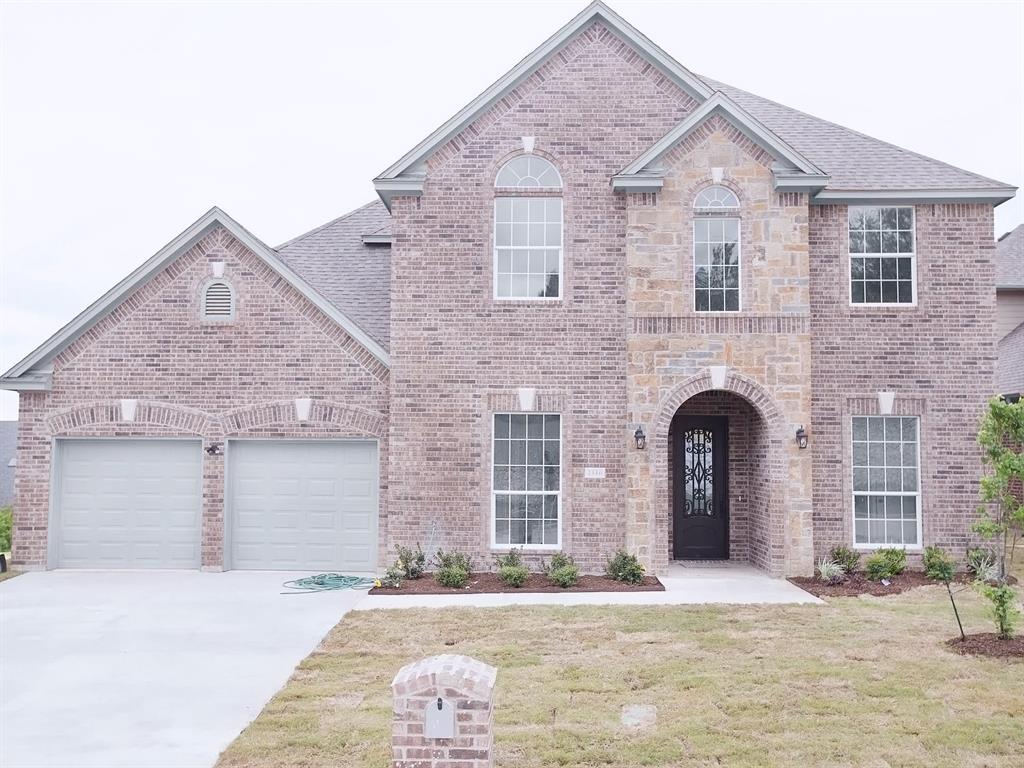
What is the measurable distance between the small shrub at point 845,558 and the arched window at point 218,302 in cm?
1073

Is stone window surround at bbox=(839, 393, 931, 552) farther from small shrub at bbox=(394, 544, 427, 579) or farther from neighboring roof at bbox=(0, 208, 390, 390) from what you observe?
neighboring roof at bbox=(0, 208, 390, 390)

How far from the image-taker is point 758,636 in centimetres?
907

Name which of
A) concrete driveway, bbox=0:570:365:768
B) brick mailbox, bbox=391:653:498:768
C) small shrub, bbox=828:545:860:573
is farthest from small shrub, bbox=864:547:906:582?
brick mailbox, bbox=391:653:498:768

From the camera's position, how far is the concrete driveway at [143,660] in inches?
247

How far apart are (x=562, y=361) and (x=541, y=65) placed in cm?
495

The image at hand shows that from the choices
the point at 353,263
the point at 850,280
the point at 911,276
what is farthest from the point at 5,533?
the point at 911,276

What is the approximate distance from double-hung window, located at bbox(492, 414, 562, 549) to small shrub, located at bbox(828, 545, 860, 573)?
4436mm

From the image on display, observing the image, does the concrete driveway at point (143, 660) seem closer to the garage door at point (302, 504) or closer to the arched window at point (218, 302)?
the garage door at point (302, 504)

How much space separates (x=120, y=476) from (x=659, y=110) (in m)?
11.0

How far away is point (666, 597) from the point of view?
11273mm

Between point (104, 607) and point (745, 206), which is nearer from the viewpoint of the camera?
point (104, 607)

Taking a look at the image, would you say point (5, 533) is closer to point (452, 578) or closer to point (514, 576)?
point (452, 578)

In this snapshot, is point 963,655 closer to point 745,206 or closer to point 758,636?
point 758,636

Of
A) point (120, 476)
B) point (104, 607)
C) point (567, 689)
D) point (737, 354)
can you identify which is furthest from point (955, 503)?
point (120, 476)
